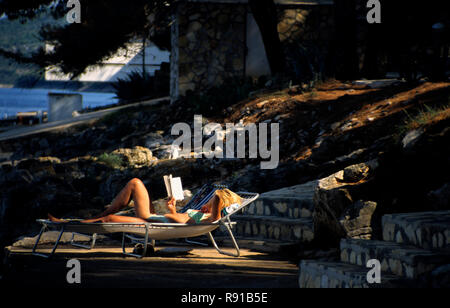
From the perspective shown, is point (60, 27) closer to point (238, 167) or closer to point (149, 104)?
point (149, 104)

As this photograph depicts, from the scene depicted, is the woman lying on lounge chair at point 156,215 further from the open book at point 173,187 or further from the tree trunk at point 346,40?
the tree trunk at point 346,40

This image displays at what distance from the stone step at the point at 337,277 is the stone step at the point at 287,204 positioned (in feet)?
8.36

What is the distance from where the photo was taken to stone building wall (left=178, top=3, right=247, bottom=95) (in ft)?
54.1

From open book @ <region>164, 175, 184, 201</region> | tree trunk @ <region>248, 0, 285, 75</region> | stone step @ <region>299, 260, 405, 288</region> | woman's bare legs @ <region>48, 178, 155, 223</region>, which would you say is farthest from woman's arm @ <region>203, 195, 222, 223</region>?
tree trunk @ <region>248, 0, 285, 75</region>

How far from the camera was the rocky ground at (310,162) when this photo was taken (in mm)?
6617

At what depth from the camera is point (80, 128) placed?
60.3ft

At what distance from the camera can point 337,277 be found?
4801 mm

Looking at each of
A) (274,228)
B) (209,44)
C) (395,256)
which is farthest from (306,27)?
(395,256)

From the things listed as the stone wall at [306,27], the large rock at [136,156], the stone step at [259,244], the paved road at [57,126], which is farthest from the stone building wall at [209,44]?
the stone step at [259,244]

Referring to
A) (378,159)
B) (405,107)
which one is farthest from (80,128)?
(378,159)

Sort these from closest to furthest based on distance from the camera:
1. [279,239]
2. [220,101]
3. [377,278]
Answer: [377,278] < [279,239] < [220,101]

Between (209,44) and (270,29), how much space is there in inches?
71.4

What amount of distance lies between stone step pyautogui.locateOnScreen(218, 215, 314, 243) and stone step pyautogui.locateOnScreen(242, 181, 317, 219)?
0.10 metres
